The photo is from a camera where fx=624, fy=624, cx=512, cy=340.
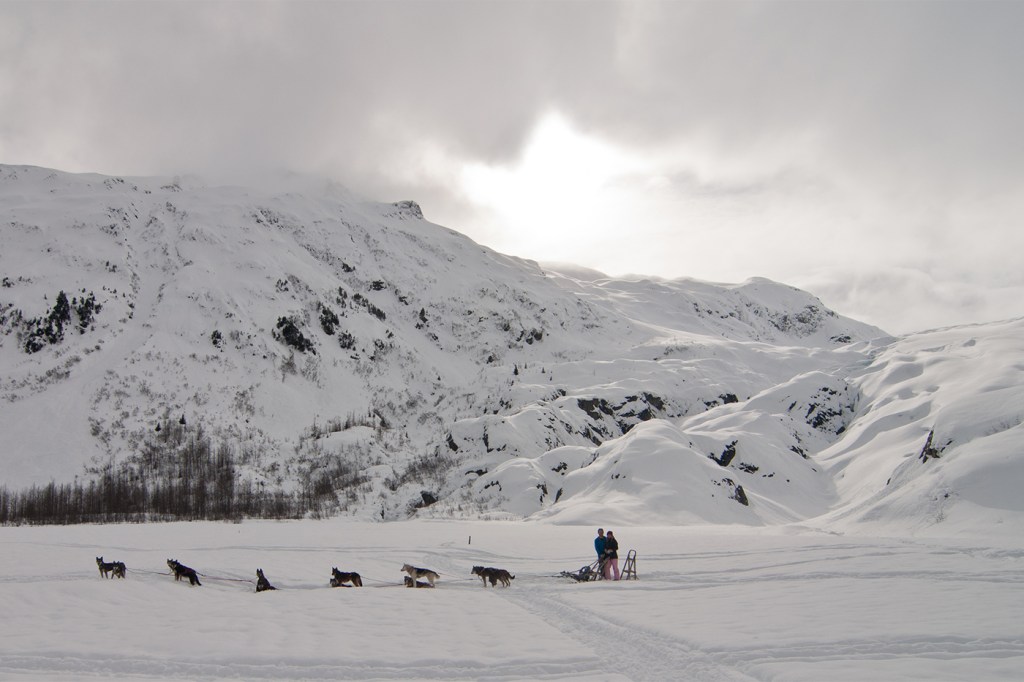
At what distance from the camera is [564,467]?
74312 mm

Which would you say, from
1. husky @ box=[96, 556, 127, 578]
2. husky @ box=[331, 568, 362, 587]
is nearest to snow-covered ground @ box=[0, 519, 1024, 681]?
husky @ box=[331, 568, 362, 587]

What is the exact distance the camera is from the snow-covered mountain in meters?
60.0

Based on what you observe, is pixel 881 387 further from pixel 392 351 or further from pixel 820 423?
pixel 392 351

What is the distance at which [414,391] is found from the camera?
151 metres

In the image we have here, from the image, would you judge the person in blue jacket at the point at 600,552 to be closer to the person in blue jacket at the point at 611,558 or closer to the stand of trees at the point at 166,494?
the person in blue jacket at the point at 611,558

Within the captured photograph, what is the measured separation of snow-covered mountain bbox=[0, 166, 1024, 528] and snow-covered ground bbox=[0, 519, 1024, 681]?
17.7 metres

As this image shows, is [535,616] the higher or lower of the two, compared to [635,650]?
lower

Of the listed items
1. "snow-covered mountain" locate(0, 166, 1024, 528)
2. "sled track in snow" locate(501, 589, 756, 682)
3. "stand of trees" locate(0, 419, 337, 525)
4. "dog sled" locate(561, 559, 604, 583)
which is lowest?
"stand of trees" locate(0, 419, 337, 525)

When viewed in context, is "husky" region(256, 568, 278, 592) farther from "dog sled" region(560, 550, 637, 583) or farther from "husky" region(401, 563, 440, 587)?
"dog sled" region(560, 550, 637, 583)

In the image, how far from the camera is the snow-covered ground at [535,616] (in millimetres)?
A: 13125

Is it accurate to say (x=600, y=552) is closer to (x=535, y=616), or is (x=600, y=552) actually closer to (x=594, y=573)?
(x=594, y=573)

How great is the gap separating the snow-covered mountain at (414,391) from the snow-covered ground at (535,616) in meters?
17.7

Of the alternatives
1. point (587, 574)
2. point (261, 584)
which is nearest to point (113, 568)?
point (261, 584)

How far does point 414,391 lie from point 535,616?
444ft
